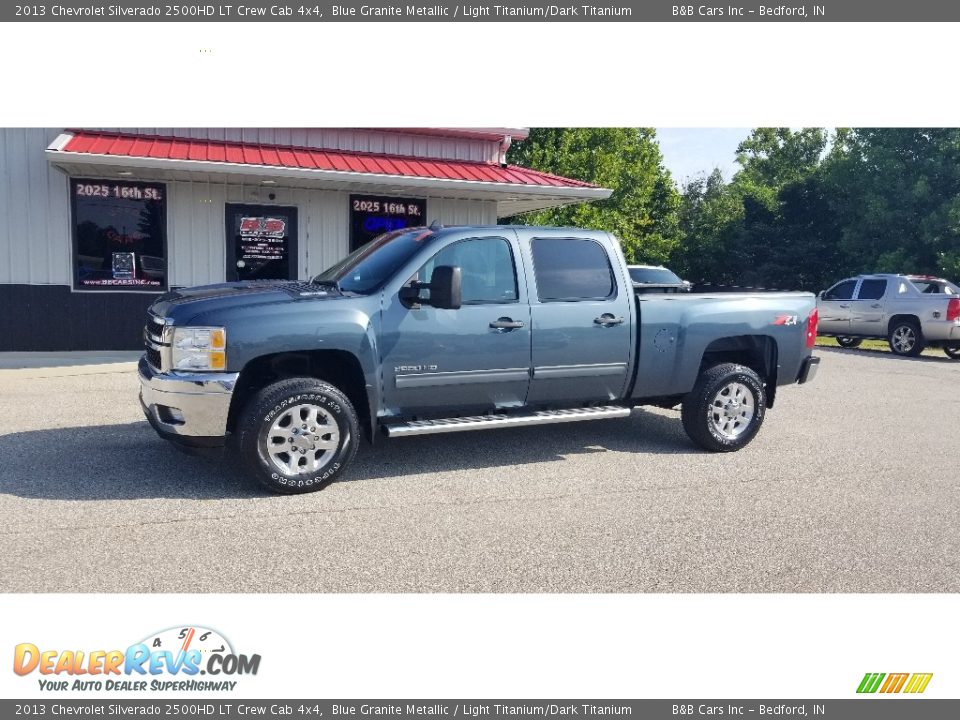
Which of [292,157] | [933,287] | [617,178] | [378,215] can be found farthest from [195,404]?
[617,178]

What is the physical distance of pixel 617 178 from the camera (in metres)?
39.0

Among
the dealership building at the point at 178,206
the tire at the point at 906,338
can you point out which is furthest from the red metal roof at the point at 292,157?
the tire at the point at 906,338

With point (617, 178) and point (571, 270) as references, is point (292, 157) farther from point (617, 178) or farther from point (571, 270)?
point (617, 178)

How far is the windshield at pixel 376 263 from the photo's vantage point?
19.5ft

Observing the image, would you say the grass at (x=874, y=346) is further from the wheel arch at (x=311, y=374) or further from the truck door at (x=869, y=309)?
the wheel arch at (x=311, y=374)

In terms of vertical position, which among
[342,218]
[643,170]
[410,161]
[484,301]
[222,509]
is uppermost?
[643,170]

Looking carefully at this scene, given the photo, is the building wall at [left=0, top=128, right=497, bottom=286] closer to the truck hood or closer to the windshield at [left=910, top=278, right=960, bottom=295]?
the truck hood

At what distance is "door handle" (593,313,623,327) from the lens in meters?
6.30

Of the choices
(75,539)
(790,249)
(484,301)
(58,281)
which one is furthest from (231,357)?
(790,249)

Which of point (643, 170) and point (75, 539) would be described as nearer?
point (75, 539)

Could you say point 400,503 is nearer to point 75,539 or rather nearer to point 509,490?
→ point 509,490

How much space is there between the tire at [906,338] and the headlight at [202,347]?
54.5 ft

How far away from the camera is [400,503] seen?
5.24m

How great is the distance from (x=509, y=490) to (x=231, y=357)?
222cm
